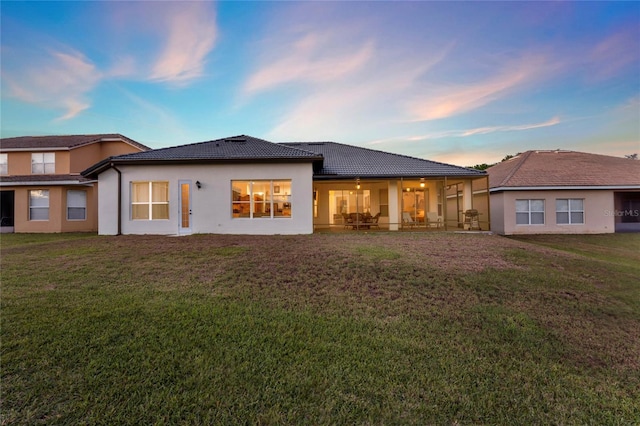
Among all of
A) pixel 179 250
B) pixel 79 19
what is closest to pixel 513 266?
pixel 179 250

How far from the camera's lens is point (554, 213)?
1753cm

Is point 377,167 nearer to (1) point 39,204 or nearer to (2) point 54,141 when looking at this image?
(1) point 39,204

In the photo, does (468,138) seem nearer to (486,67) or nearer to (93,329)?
(486,67)

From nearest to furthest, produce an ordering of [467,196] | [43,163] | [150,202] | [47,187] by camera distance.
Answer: [150,202]
[467,196]
[47,187]
[43,163]

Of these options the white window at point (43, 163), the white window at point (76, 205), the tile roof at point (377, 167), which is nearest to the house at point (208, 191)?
the tile roof at point (377, 167)

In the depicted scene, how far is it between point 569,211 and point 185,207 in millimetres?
21780

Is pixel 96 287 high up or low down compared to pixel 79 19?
down

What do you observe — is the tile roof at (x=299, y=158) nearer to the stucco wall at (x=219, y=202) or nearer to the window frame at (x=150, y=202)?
the stucco wall at (x=219, y=202)

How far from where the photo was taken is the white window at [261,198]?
13367 millimetres

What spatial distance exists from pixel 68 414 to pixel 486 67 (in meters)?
18.7

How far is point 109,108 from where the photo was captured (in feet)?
60.6

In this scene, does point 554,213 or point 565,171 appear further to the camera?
point 565,171

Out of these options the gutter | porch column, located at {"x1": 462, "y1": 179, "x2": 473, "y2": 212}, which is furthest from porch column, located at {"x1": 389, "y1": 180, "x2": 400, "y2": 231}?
the gutter

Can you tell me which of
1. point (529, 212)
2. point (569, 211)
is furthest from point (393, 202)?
point (569, 211)
